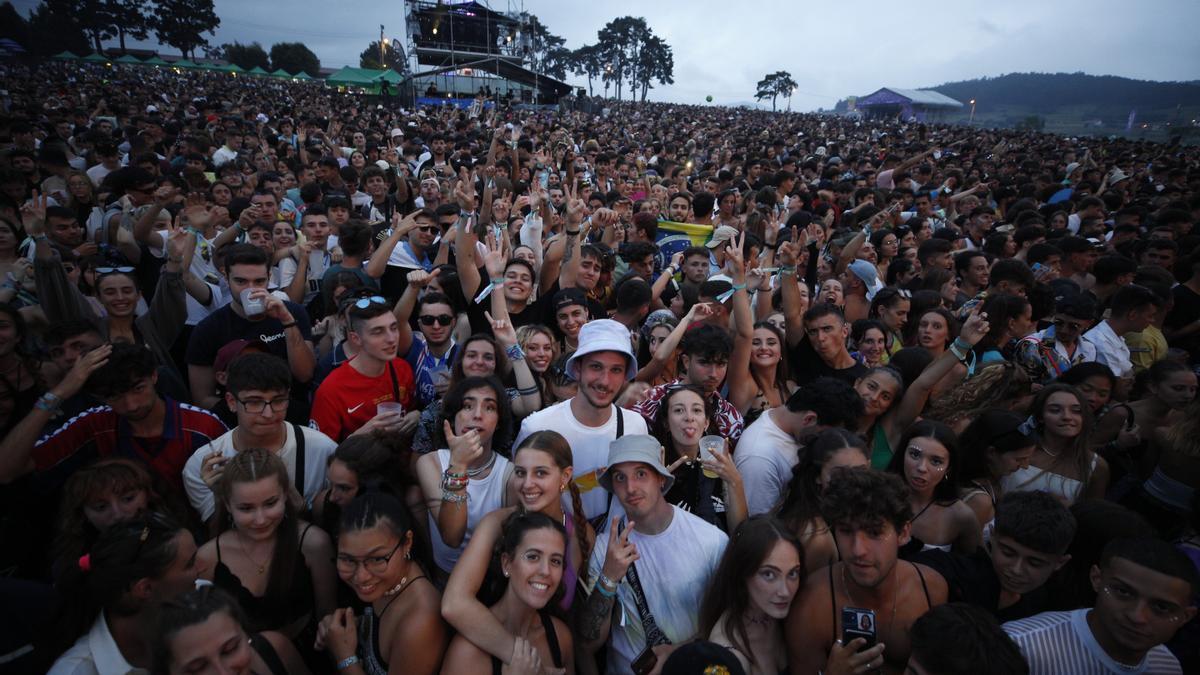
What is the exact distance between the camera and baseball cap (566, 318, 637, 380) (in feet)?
10.1

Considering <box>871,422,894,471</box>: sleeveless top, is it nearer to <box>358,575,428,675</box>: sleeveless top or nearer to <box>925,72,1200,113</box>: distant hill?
<box>358,575,428,675</box>: sleeveless top

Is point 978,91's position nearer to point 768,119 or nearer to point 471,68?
point 768,119

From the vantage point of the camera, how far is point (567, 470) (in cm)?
268

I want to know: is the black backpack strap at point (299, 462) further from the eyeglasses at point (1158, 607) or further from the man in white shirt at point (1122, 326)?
the man in white shirt at point (1122, 326)

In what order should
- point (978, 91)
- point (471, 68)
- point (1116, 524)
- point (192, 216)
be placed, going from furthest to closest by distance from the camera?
point (978, 91) < point (471, 68) < point (192, 216) < point (1116, 524)

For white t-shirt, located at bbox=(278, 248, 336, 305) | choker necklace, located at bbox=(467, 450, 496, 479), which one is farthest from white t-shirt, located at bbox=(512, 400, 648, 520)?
white t-shirt, located at bbox=(278, 248, 336, 305)

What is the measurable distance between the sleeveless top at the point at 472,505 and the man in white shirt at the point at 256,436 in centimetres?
83

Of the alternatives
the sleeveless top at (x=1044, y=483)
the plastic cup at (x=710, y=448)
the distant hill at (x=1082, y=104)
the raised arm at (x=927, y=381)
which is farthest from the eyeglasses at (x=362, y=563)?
the distant hill at (x=1082, y=104)

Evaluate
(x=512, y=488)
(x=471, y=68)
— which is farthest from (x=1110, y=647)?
(x=471, y=68)

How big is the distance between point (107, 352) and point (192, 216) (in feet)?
9.11

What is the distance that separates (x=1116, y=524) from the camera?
104 inches

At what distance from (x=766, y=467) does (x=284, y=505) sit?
2558 mm

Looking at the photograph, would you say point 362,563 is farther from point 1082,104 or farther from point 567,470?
point 1082,104

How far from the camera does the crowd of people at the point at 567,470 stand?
2.20m
